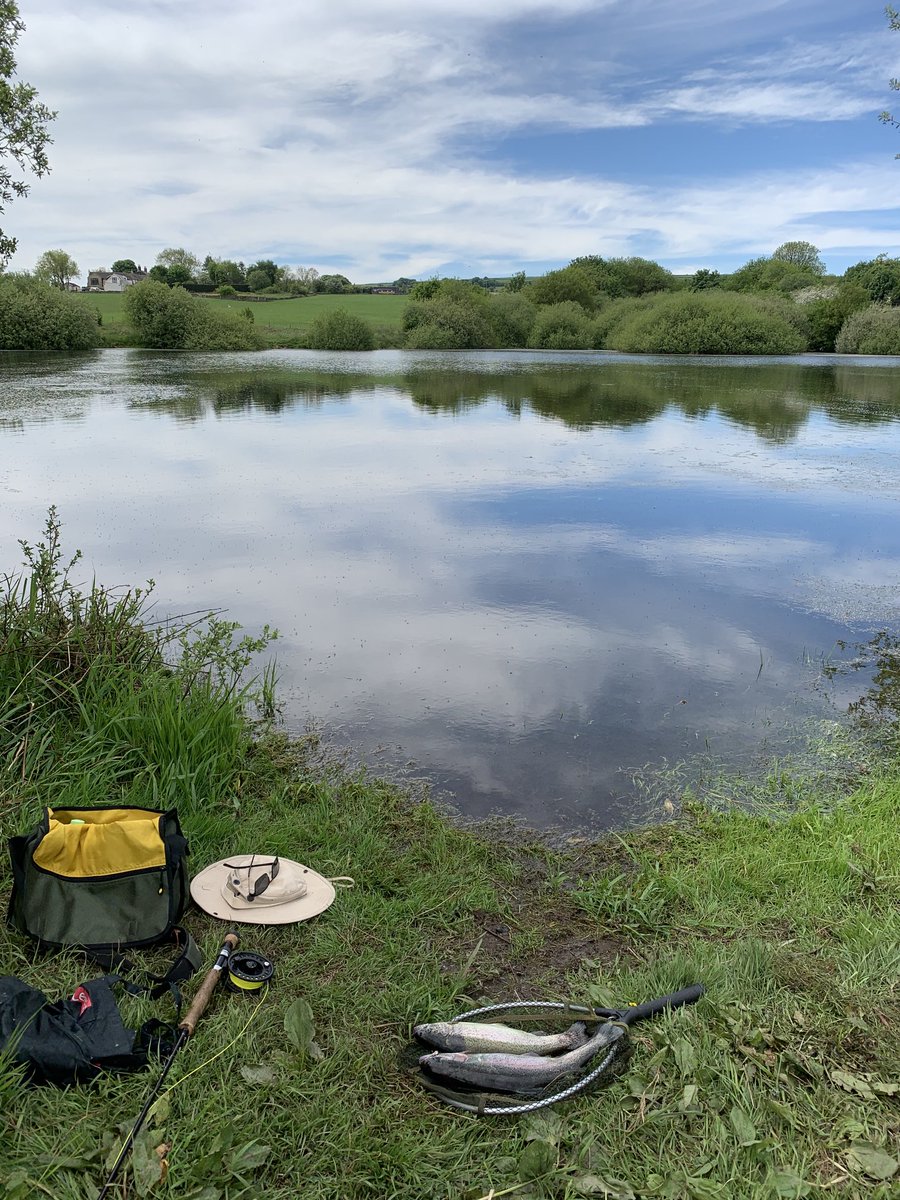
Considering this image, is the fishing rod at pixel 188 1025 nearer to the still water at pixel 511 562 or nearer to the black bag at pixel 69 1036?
the black bag at pixel 69 1036

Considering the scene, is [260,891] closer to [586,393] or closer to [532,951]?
[532,951]

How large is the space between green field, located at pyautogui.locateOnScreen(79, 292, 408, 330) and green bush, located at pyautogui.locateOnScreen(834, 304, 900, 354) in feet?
108

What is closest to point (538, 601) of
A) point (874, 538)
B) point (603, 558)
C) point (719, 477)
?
point (603, 558)

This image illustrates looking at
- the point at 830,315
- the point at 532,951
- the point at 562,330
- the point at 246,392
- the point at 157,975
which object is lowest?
the point at 532,951

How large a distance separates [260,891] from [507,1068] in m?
1.24

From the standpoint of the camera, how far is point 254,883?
126 inches

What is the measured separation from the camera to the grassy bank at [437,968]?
205cm

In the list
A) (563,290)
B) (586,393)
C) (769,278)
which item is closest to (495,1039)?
(586,393)

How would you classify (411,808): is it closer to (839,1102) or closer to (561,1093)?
(561,1093)

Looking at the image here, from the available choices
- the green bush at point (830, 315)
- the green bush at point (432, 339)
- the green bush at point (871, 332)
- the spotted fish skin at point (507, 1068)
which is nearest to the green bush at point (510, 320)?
the green bush at point (432, 339)

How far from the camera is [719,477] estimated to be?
13.0 metres

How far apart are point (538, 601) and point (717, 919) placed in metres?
4.26

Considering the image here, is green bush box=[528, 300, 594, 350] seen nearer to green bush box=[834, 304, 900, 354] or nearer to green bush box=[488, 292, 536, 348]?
green bush box=[488, 292, 536, 348]

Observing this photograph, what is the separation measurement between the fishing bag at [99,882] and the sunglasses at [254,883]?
0.20 metres
